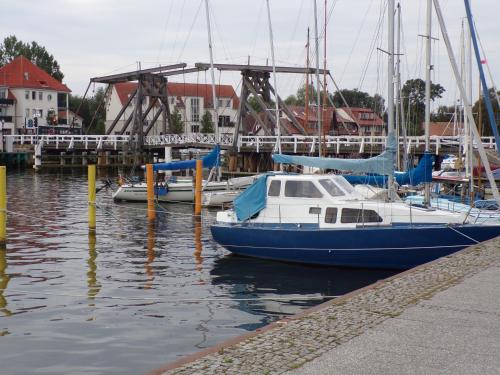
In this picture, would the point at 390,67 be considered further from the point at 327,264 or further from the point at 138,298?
the point at 138,298

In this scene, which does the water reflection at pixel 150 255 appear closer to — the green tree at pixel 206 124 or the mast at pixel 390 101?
the mast at pixel 390 101

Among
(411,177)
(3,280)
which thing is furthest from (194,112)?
(3,280)

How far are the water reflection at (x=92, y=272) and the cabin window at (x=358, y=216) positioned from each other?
770 centimetres

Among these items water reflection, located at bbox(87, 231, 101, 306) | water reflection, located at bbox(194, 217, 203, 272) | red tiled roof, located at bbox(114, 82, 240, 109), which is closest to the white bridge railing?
water reflection, located at bbox(194, 217, 203, 272)

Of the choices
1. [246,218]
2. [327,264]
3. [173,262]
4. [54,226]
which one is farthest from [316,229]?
[54,226]

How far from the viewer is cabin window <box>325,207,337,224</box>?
21547 mm

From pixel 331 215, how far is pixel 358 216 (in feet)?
3.11

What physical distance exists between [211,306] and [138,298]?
2074 millimetres

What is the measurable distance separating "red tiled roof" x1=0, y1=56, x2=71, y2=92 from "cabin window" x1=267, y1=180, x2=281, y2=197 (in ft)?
321

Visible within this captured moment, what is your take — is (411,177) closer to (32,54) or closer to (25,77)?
(25,77)

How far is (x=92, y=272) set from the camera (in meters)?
21.2

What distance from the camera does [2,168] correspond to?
22766mm

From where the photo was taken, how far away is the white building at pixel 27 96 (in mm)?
109000

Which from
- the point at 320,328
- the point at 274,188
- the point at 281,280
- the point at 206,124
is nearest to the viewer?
the point at 320,328
